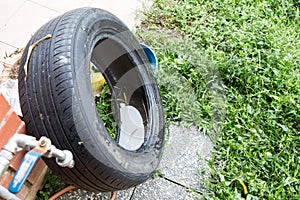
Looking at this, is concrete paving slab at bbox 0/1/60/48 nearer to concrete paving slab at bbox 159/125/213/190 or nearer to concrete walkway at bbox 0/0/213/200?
concrete walkway at bbox 0/0/213/200

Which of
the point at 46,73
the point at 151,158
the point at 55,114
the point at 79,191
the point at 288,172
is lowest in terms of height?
the point at 288,172

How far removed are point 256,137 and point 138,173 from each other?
926mm

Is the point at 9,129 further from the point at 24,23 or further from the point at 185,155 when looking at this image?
the point at 24,23

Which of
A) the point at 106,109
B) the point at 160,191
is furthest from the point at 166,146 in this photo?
the point at 106,109

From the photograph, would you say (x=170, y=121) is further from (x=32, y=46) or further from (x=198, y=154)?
(x=32, y=46)

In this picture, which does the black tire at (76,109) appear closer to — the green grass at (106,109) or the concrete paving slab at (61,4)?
the green grass at (106,109)

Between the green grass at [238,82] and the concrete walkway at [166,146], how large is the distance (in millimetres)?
91

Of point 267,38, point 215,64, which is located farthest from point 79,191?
point 267,38

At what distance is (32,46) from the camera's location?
5.64 feet

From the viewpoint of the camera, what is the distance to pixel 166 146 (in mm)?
2219

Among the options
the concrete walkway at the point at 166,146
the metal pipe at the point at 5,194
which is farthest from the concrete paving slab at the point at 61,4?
the metal pipe at the point at 5,194

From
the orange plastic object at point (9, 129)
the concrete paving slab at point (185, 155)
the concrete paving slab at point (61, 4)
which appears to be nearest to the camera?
the orange plastic object at point (9, 129)

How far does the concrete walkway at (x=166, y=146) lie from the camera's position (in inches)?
80.1

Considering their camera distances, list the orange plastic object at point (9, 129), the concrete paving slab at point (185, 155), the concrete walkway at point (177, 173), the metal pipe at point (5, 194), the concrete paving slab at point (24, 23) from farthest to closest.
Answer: the concrete paving slab at point (24, 23)
the concrete paving slab at point (185, 155)
the concrete walkway at point (177, 173)
the orange plastic object at point (9, 129)
the metal pipe at point (5, 194)
